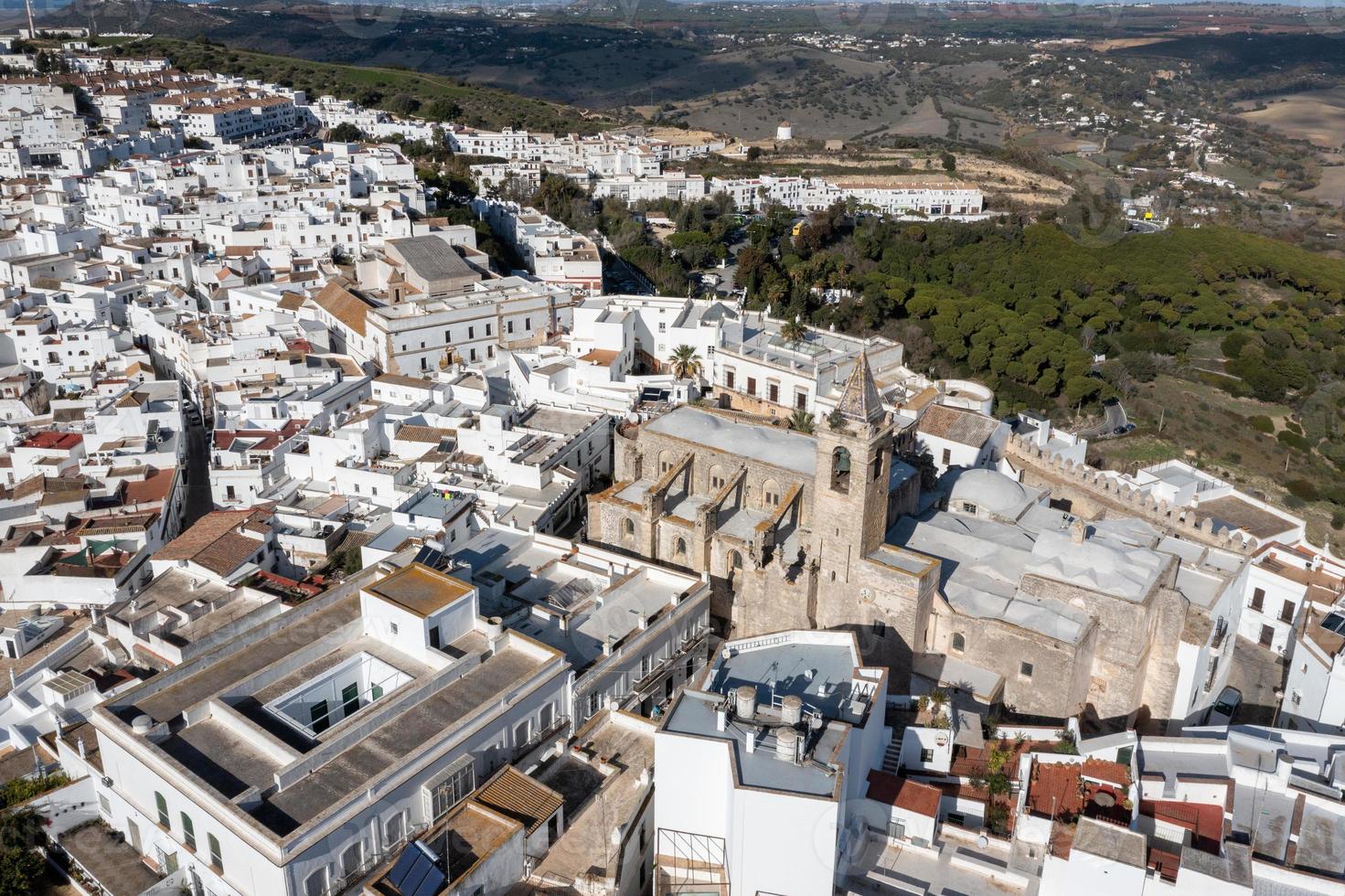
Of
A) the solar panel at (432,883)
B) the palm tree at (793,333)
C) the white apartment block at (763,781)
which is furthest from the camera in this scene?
the palm tree at (793,333)

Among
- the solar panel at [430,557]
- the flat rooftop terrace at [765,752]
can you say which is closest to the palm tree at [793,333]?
the solar panel at [430,557]

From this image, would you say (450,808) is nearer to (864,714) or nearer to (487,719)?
(487,719)

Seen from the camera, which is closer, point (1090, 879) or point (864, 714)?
point (1090, 879)

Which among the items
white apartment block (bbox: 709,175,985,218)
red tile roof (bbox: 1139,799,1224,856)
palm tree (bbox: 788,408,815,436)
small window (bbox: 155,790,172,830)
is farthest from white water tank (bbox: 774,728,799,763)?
white apartment block (bbox: 709,175,985,218)

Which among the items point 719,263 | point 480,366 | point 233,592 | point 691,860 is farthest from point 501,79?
point 691,860

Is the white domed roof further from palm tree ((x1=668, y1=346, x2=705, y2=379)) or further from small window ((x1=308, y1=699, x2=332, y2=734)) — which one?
small window ((x1=308, y1=699, x2=332, y2=734))

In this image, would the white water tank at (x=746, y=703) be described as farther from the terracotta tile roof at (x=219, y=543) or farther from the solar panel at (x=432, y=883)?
the terracotta tile roof at (x=219, y=543)

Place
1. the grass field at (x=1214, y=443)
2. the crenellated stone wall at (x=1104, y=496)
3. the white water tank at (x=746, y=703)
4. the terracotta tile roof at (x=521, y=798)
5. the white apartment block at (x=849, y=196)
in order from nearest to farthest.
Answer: the terracotta tile roof at (x=521, y=798) < the white water tank at (x=746, y=703) < the crenellated stone wall at (x=1104, y=496) < the grass field at (x=1214, y=443) < the white apartment block at (x=849, y=196)
